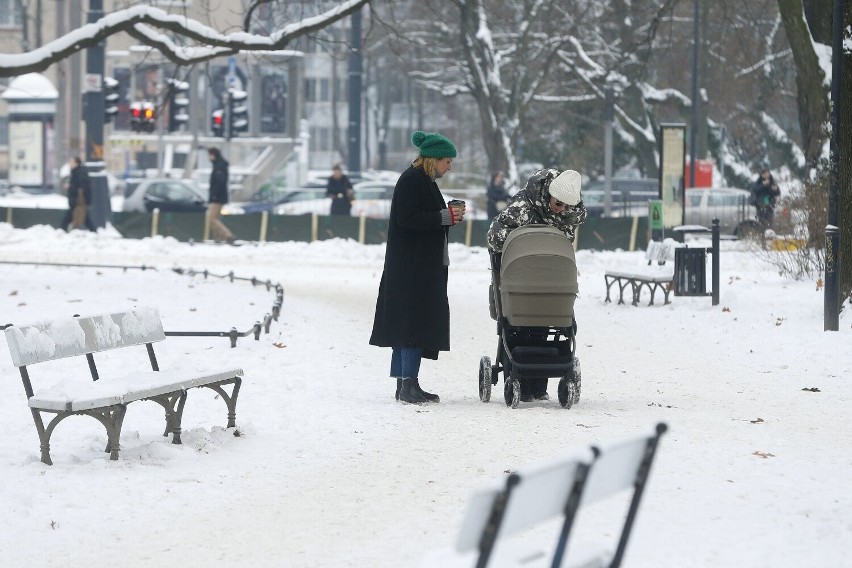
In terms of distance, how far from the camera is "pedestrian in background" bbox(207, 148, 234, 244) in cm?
3381

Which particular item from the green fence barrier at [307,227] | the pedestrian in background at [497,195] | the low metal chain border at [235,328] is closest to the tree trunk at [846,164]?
the low metal chain border at [235,328]

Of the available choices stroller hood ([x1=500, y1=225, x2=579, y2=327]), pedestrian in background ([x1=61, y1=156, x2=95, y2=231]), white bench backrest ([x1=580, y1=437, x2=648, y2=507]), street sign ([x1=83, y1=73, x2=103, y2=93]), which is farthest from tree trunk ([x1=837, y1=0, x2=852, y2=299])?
pedestrian in background ([x1=61, y1=156, x2=95, y2=231])

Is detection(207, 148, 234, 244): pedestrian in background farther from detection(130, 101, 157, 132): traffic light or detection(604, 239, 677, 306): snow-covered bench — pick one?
detection(604, 239, 677, 306): snow-covered bench

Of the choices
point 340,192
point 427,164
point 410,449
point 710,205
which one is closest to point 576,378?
point 427,164

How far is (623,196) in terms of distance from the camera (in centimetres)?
4228

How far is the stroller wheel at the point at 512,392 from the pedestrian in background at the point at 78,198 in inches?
942

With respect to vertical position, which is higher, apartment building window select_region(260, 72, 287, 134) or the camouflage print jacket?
apartment building window select_region(260, 72, 287, 134)

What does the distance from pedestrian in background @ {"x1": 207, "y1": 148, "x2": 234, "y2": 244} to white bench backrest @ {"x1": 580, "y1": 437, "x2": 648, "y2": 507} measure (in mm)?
28690

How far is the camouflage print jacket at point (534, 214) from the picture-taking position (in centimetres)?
1145

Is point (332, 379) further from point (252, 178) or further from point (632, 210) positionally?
point (252, 178)

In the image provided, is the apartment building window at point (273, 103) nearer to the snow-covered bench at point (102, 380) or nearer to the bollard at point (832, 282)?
the bollard at point (832, 282)

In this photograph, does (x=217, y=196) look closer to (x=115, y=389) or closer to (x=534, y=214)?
(x=534, y=214)

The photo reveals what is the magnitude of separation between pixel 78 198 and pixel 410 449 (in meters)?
25.8

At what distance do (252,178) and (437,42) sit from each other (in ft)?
45.9
